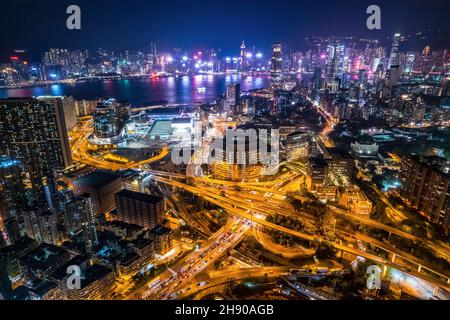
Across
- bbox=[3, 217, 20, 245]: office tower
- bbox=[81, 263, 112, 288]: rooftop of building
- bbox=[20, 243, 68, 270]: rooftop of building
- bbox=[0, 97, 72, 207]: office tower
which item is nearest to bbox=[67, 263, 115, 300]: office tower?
bbox=[81, 263, 112, 288]: rooftop of building

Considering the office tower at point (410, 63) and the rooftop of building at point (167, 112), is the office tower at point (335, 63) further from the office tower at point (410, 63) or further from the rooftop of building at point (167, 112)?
the rooftop of building at point (167, 112)

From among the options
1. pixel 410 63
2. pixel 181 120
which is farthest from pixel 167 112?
pixel 410 63

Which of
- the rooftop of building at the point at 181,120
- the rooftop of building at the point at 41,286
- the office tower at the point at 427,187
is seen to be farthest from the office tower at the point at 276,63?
the rooftop of building at the point at 41,286

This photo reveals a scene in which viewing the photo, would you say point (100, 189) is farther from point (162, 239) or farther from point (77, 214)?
point (162, 239)

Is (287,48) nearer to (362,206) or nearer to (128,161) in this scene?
(128,161)
